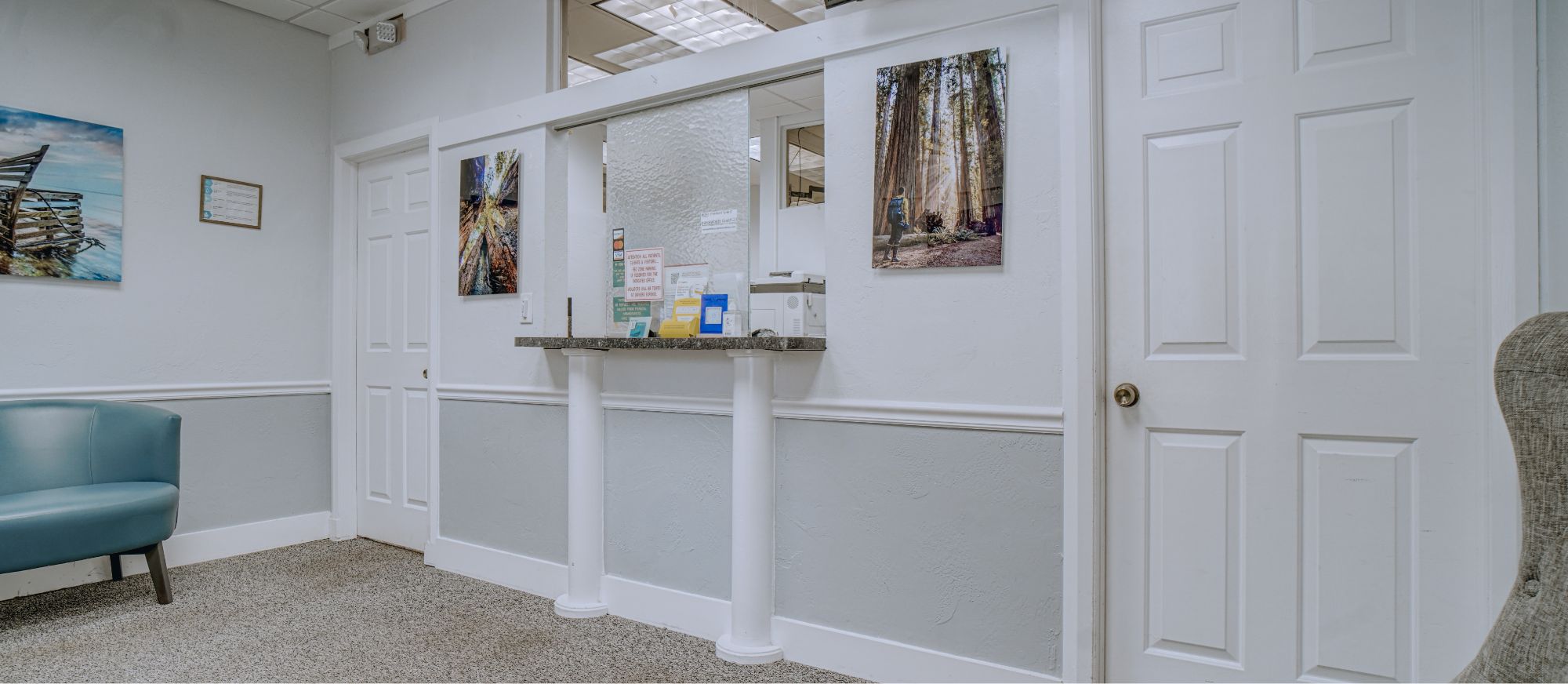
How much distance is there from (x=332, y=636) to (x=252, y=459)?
5.56 ft

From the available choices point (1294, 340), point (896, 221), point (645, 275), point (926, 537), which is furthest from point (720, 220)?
point (1294, 340)

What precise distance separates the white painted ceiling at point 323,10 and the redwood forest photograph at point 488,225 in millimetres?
1077

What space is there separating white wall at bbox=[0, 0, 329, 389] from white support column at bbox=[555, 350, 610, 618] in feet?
6.64

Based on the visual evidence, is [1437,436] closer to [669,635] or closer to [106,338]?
[669,635]

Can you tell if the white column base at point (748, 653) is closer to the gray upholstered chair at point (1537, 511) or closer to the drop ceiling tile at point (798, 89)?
the gray upholstered chair at point (1537, 511)

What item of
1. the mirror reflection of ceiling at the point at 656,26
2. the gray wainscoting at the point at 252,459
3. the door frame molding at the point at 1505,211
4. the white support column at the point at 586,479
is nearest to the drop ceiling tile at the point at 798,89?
the mirror reflection of ceiling at the point at 656,26

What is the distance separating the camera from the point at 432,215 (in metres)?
3.66

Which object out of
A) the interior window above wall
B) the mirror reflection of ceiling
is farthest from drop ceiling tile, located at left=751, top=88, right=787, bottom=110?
the mirror reflection of ceiling

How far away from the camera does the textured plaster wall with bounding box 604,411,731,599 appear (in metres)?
2.77

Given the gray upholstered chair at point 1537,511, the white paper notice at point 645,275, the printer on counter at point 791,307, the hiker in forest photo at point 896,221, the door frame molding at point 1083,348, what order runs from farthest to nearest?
the white paper notice at point 645,275
the printer on counter at point 791,307
the hiker in forest photo at point 896,221
the door frame molding at point 1083,348
the gray upholstered chair at point 1537,511

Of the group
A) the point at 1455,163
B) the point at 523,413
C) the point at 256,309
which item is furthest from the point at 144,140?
the point at 1455,163

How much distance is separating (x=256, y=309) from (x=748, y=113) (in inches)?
112

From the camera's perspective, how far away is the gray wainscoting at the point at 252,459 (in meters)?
3.71

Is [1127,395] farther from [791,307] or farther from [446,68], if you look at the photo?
[446,68]
